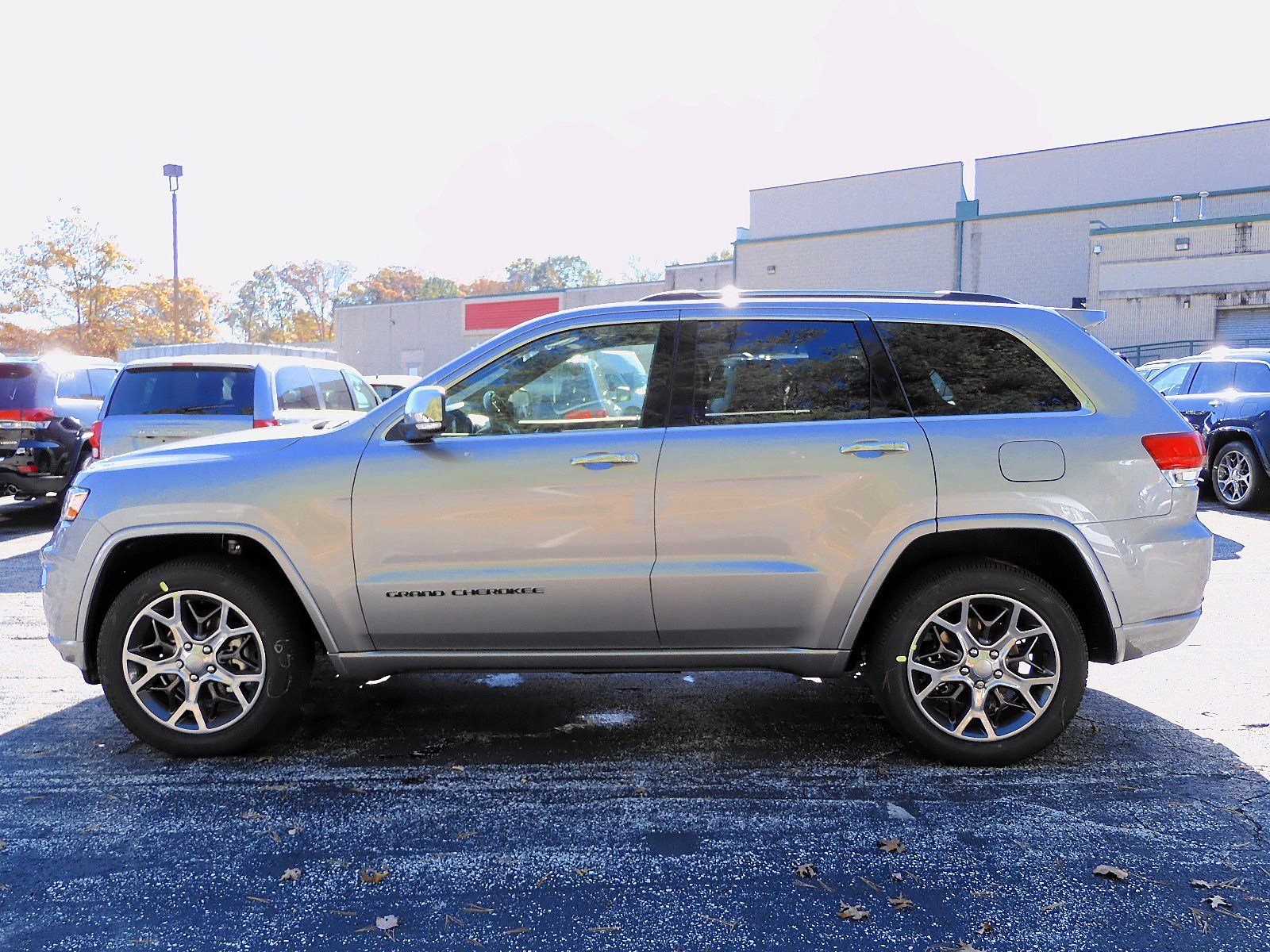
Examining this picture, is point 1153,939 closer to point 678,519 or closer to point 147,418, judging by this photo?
point 678,519

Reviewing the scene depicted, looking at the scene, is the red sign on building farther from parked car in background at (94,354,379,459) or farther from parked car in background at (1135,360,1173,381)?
parked car in background at (94,354,379,459)

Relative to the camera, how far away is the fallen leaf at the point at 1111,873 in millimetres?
3326

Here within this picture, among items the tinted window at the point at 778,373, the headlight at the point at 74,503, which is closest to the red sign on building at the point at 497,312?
the headlight at the point at 74,503

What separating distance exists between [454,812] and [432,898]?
2.16 feet

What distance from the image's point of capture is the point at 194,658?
14.4 feet

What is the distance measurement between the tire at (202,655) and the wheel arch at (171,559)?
10 centimetres

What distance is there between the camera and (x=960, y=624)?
4.27m

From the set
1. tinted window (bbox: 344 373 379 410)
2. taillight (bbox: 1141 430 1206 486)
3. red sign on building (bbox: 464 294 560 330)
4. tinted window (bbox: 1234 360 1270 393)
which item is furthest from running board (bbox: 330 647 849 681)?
red sign on building (bbox: 464 294 560 330)

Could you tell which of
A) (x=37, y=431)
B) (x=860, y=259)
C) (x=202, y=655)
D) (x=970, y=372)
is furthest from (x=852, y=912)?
(x=860, y=259)

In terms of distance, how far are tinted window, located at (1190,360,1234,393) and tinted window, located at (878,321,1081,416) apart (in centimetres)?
1018

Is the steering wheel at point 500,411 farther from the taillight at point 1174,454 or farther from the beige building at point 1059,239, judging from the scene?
the beige building at point 1059,239

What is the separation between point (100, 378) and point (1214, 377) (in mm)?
13786

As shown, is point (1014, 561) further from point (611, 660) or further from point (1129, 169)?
point (1129, 169)

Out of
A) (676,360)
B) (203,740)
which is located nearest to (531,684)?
(203,740)
